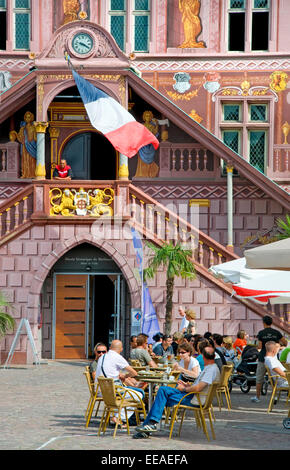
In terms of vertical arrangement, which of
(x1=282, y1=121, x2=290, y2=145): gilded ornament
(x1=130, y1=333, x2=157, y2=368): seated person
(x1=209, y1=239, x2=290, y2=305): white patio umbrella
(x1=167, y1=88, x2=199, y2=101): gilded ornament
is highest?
(x1=167, y1=88, x2=199, y2=101): gilded ornament

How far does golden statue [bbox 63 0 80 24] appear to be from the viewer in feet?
94.1

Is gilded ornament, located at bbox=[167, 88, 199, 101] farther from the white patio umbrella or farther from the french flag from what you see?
the white patio umbrella

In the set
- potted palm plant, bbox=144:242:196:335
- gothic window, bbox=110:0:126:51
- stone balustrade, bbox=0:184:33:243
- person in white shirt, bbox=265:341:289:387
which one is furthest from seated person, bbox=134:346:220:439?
gothic window, bbox=110:0:126:51

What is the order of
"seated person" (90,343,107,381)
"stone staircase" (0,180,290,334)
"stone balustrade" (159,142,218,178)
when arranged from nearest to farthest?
"seated person" (90,343,107,381)
"stone staircase" (0,180,290,334)
"stone balustrade" (159,142,218,178)

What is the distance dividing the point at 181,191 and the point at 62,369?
657 cm

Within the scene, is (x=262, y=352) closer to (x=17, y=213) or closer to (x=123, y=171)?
(x=123, y=171)

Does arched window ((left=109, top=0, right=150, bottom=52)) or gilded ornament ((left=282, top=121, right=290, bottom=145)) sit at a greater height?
arched window ((left=109, top=0, right=150, bottom=52))

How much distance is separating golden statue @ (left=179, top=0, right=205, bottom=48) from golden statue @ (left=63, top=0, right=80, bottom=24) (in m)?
3.07

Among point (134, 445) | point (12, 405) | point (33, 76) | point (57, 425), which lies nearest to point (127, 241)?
point (33, 76)

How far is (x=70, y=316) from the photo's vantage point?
27.3 meters

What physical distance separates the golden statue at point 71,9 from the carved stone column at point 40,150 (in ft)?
14.0

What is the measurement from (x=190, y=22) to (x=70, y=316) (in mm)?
9279

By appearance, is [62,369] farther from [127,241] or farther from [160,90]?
[160,90]

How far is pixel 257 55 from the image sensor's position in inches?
1105
